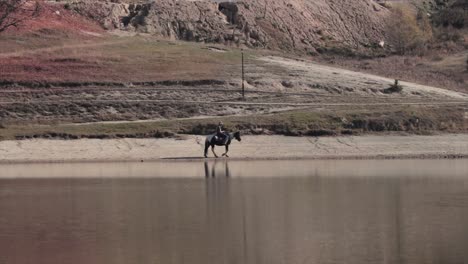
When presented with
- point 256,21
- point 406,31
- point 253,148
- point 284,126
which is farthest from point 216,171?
point 406,31

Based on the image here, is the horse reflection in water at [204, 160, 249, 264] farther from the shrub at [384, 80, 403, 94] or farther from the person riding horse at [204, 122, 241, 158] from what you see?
the shrub at [384, 80, 403, 94]

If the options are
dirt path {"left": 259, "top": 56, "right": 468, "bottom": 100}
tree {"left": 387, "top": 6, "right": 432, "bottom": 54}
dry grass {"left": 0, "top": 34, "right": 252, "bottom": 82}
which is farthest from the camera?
tree {"left": 387, "top": 6, "right": 432, "bottom": 54}

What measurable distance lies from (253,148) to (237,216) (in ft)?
71.4

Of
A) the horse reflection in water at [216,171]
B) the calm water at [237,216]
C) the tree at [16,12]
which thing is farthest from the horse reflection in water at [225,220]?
the tree at [16,12]

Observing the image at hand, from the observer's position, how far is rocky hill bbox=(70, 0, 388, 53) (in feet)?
237

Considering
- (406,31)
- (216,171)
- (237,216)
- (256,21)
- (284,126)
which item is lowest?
(216,171)

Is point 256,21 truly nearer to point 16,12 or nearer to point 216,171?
point 16,12

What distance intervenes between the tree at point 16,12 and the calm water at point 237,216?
26.9 meters

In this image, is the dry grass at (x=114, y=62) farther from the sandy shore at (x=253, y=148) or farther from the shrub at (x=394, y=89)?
the sandy shore at (x=253, y=148)

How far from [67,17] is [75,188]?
37.8m

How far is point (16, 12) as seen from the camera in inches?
2596

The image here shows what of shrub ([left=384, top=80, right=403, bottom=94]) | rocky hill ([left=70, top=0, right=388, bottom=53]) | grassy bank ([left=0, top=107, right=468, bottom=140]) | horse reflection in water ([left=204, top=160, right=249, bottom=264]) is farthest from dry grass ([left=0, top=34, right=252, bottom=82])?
horse reflection in water ([left=204, top=160, right=249, bottom=264])

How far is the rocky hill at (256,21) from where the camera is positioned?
72.2m

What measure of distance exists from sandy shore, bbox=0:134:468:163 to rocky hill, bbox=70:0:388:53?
24.6 meters
